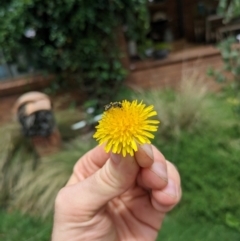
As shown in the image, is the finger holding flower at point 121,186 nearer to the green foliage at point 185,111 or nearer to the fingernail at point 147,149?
the fingernail at point 147,149

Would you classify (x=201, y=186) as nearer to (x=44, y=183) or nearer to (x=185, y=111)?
(x=185, y=111)

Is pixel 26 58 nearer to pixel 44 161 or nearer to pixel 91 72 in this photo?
pixel 91 72

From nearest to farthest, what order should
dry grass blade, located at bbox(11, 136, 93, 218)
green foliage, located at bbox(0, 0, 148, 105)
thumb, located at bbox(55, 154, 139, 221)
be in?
thumb, located at bbox(55, 154, 139, 221) < dry grass blade, located at bbox(11, 136, 93, 218) < green foliage, located at bbox(0, 0, 148, 105)

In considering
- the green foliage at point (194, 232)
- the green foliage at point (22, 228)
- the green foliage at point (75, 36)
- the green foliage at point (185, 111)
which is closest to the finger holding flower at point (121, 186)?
the green foliage at point (194, 232)

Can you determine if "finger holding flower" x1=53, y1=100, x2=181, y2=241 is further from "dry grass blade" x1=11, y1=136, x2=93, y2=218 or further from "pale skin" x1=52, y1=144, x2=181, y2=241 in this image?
"dry grass blade" x1=11, y1=136, x2=93, y2=218

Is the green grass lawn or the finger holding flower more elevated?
the finger holding flower

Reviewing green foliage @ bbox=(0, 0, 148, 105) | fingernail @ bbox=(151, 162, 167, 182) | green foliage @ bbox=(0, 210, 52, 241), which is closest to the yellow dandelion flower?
A: fingernail @ bbox=(151, 162, 167, 182)

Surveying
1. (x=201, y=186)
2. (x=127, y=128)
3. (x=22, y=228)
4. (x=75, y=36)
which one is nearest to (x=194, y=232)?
(x=201, y=186)

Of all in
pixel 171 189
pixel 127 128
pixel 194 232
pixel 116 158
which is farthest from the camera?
pixel 194 232
